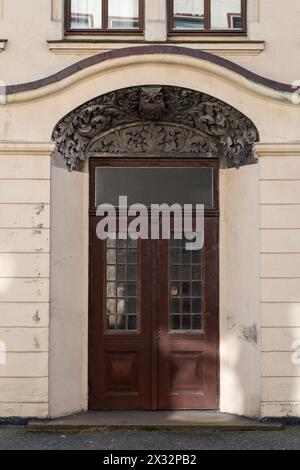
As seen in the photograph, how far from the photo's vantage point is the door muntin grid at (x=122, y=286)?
34.2 ft

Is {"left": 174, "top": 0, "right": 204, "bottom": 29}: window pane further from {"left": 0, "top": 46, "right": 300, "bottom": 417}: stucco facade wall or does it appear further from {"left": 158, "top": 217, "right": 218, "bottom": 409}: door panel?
{"left": 158, "top": 217, "right": 218, "bottom": 409}: door panel

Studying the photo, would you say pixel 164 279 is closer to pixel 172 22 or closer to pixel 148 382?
pixel 148 382

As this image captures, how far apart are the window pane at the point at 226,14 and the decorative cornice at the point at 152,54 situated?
714 millimetres

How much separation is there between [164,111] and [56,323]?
3035 mm

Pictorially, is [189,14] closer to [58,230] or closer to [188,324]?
[58,230]

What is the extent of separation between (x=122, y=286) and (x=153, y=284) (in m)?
0.42

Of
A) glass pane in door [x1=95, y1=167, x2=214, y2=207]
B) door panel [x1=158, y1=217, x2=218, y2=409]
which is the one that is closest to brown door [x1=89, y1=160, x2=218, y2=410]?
door panel [x1=158, y1=217, x2=218, y2=409]

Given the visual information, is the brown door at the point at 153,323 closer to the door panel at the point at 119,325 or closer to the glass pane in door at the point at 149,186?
the door panel at the point at 119,325

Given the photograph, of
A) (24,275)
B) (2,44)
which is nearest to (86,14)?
(2,44)

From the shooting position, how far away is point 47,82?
9586 millimetres

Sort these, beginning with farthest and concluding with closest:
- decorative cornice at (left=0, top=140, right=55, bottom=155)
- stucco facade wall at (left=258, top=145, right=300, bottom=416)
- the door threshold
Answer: decorative cornice at (left=0, top=140, right=55, bottom=155) < stucco facade wall at (left=258, top=145, right=300, bottom=416) < the door threshold

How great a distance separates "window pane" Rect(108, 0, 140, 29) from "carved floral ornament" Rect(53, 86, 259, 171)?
1.00 metres

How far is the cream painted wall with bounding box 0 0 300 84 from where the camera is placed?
9.77 meters

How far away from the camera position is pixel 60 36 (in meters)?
9.88
